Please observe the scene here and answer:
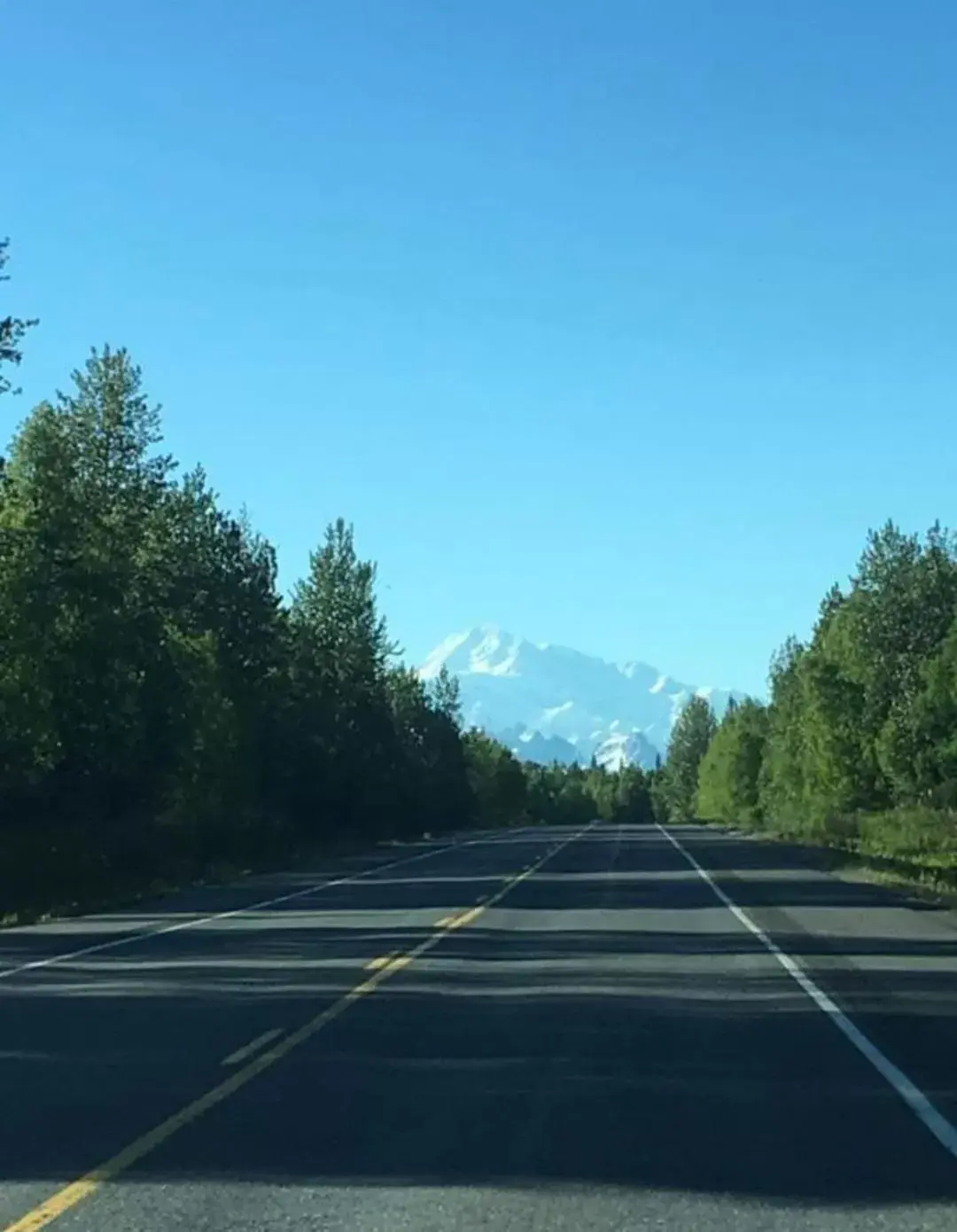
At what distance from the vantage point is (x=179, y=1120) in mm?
10945

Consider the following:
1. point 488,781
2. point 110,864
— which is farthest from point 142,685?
point 488,781

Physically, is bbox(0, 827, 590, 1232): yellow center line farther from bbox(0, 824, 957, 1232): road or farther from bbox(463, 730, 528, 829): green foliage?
bbox(463, 730, 528, 829): green foliage

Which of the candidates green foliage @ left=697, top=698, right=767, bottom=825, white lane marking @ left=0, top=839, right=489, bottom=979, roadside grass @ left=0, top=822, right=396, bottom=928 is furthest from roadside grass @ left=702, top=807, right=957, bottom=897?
green foliage @ left=697, top=698, right=767, bottom=825

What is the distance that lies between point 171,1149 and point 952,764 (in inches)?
2926

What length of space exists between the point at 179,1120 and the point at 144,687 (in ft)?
137

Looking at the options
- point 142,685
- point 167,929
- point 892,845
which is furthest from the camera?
point 892,845

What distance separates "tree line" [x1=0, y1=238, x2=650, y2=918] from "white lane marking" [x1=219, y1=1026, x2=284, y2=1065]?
778 inches

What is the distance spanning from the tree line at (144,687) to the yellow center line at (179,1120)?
58.1ft

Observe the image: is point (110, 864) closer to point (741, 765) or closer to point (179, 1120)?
point (179, 1120)

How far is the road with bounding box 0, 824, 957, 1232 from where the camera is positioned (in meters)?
8.88

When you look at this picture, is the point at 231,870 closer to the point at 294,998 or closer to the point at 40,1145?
the point at 294,998

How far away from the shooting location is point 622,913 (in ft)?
98.7

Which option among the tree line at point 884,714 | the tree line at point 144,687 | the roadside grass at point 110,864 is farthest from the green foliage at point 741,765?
the roadside grass at point 110,864

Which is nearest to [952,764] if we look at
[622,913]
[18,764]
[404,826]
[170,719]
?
[404,826]
